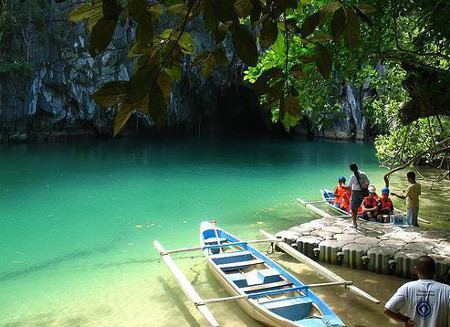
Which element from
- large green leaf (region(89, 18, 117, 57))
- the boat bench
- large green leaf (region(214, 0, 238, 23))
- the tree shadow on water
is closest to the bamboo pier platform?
the boat bench

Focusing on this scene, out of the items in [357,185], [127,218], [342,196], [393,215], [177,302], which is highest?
[357,185]

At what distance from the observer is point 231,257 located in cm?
669

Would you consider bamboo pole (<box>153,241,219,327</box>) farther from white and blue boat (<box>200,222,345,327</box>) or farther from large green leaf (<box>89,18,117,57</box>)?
large green leaf (<box>89,18,117,57</box>)

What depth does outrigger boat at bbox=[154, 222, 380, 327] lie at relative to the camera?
15.7 ft

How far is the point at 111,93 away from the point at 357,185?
686cm

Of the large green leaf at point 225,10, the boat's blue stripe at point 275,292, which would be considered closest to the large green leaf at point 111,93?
the large green leaf at point 225,10

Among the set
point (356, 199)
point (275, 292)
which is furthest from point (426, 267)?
point (356, 199)

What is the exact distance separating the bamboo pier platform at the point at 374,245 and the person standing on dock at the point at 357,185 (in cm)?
53

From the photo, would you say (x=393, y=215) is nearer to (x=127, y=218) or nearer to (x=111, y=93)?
(x=127, y=218)

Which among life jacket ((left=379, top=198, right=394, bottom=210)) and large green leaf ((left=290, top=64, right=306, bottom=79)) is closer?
large green leaf ((left=290, top=64, right=306, bottom=79))

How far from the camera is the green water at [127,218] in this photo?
5.92m

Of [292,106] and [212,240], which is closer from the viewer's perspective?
[292,106]

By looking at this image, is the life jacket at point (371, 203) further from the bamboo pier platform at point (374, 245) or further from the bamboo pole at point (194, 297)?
the bamboo pole at point (194, 297)

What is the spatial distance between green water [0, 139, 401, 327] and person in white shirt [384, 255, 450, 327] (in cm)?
230
